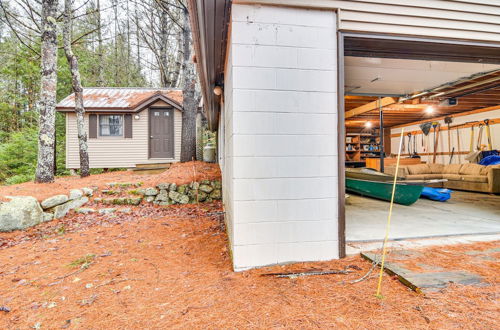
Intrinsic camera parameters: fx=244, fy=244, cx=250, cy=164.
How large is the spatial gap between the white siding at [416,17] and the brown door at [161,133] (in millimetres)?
9106

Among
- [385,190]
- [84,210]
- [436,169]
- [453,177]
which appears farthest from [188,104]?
[453,177]

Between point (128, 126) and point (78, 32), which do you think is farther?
point (78, 32)

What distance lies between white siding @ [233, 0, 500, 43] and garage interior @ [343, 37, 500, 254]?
0.42ft

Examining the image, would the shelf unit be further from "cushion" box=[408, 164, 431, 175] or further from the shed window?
the shed window

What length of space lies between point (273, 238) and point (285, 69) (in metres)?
1.60

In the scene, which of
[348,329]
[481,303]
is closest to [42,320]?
[348,329]

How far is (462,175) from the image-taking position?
6902 millimetres

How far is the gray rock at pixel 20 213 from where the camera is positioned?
4.09m

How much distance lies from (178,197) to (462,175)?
7884 mm

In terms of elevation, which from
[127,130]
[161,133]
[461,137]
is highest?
[127,130]

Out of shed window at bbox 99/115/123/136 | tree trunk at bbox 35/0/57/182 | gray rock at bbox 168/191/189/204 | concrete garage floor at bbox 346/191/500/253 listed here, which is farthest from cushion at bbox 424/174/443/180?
shed window at bbox 99/115/123/136

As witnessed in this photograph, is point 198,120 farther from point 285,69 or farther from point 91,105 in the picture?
point 285,69

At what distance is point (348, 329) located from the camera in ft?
4.74

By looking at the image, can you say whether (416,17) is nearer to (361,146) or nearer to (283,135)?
(283,135)
